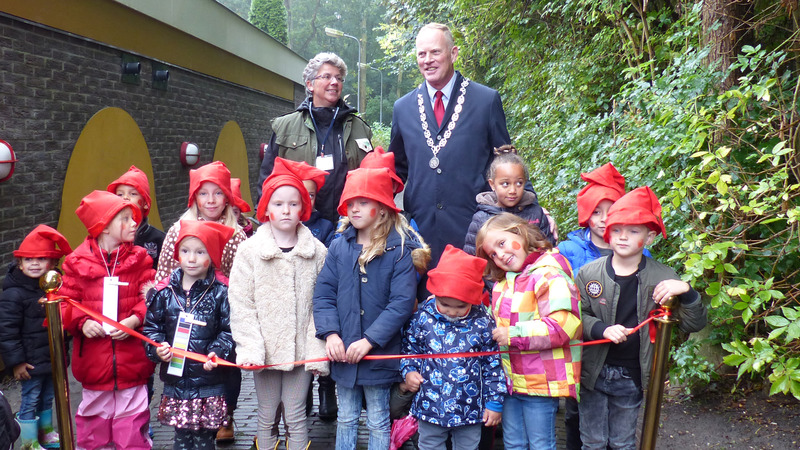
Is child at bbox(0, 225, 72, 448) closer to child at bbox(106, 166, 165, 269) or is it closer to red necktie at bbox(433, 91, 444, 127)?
child at bbox(106, 166, 165, 269)

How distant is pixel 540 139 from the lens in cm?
918

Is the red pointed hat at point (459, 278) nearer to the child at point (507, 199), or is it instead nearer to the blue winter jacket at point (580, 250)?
the child at point (507, 199)

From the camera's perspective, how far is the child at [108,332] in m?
3.79

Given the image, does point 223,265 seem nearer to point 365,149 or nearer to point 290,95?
point 365,149

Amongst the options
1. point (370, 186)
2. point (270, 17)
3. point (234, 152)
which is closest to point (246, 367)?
point (370, 186)

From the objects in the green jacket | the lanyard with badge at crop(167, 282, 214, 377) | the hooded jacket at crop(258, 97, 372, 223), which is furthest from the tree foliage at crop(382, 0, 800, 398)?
the lanyard with badge at crop(167, 282, 214, 377)

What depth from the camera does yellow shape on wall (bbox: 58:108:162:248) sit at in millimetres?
6945

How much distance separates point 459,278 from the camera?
10.6 feet

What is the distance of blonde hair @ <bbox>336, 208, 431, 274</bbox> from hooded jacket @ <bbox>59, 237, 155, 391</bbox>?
4.27ft

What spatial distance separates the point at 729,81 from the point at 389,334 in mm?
3120

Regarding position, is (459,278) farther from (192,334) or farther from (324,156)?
(324,156)

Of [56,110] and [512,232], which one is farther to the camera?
[56,110]

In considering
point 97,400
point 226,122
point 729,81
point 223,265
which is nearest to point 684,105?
point 729,81

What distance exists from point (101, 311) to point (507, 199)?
245 centimetres
